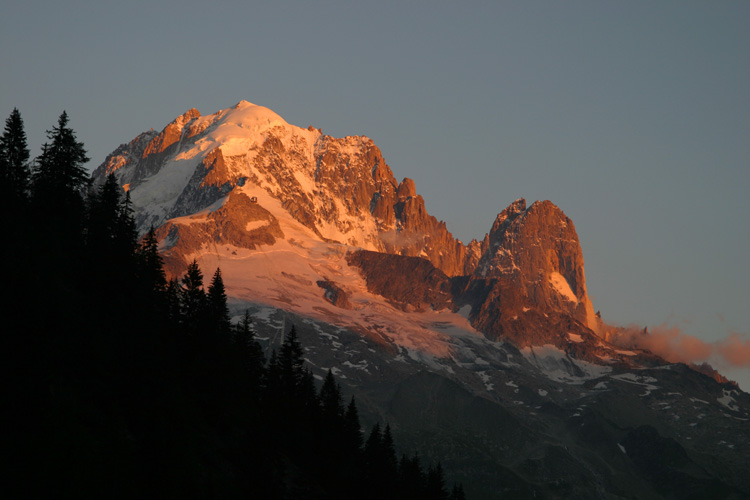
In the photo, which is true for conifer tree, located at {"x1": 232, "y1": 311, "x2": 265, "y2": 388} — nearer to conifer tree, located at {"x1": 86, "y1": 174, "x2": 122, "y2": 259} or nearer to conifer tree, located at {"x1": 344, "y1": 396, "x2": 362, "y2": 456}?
conifer tree, located at {"x1": 344, "y1": 396, "x2": 362, "y2": 456}

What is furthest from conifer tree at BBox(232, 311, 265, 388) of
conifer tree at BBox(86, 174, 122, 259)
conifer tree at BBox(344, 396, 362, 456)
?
conifer tree at BBox(86, 174, 122, 259)

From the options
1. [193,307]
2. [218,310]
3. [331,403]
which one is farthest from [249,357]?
[331,403]

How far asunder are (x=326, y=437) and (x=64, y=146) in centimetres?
5830

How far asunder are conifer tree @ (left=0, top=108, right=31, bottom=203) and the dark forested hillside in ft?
0.76

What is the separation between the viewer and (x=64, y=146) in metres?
137

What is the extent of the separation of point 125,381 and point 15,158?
144 ft

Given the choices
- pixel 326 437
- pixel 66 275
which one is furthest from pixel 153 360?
pixel 326 437

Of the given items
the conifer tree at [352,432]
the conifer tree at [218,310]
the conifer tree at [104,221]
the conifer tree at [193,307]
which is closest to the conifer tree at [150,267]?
the conifer tree at [193,307]

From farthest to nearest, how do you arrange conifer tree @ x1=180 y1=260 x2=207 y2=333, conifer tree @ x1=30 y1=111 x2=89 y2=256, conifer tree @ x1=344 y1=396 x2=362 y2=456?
1. conifer tree @ x1=344 y1=396 x2=362 y2=456
2. conifer tree @ x1=180 y1=260 x2=207 y2=333
3. conifer tree @ x1=30 y1=111 x2=89 y2=256

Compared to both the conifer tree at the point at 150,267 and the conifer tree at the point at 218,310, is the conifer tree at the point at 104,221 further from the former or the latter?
the conifer tree at the point at 218,310

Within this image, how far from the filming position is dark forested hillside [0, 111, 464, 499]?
84.3 meters

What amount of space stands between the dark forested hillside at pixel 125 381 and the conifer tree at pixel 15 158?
0.76 feet

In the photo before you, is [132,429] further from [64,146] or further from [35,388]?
[64,146]

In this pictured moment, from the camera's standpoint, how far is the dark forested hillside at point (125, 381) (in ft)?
277
